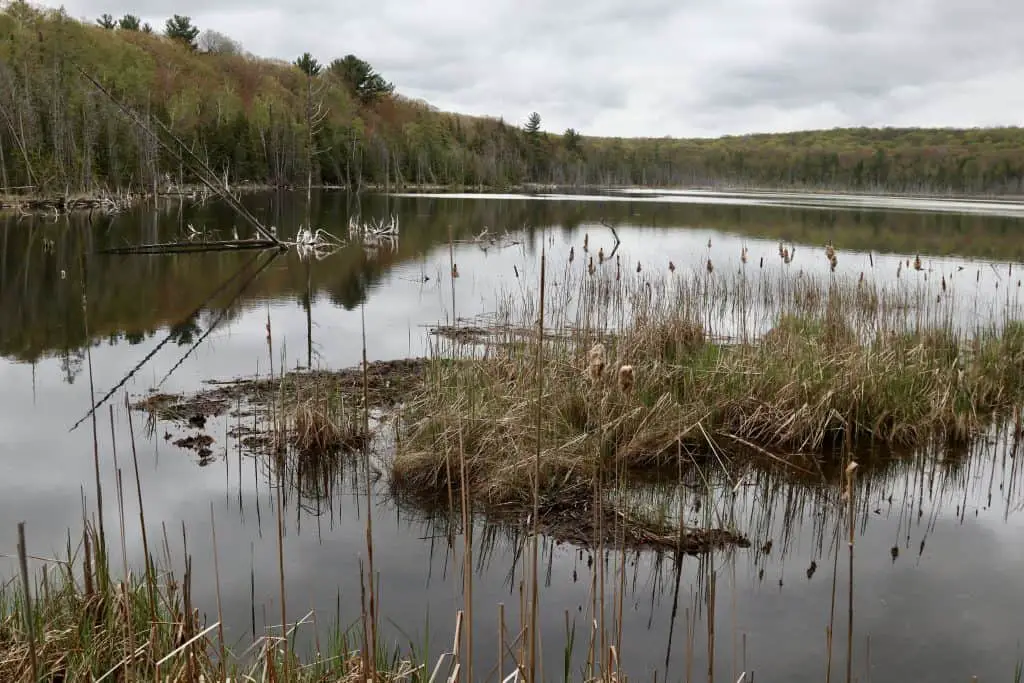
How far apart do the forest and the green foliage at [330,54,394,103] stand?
0.21 meters

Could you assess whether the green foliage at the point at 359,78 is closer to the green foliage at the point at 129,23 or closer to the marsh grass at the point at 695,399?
the green foliage at the point at 129,23

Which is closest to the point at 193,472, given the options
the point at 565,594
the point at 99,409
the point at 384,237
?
the point at 99,409

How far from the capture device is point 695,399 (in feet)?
23.1

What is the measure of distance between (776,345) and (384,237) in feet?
58.1

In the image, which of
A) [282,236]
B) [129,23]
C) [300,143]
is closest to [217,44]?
[129,23]

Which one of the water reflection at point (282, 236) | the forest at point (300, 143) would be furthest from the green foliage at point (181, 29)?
the water reflection at point (282, 236)

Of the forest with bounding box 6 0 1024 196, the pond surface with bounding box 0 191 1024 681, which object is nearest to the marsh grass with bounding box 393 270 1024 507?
the pond surface with bounding box 0 191 1024 681

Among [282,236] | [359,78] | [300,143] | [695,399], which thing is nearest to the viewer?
[695,399]

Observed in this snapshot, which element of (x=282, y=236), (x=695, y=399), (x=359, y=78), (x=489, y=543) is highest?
(x=359, y=78)

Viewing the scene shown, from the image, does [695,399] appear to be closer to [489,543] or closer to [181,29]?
[489,543]

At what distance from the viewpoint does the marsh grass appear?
5.88 m

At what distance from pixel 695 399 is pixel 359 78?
342 ft

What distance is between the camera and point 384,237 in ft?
79.4

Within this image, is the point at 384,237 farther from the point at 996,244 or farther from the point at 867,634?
the point at 867,634
